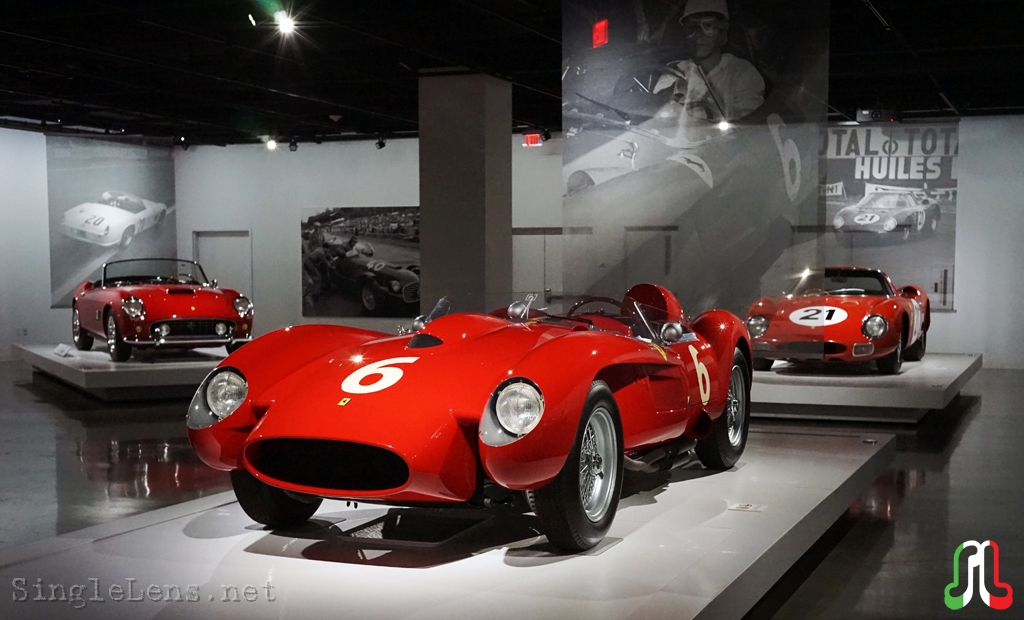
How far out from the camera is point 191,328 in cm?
1016

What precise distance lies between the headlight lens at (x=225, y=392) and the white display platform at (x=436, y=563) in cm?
47

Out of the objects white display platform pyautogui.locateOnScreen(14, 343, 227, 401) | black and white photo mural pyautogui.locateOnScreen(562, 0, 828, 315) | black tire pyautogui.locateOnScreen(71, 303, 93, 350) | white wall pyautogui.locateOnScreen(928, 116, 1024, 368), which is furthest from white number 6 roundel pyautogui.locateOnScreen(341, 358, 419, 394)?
white wall pyautogui.locateOnScreen(928, 116, 1024, 368)

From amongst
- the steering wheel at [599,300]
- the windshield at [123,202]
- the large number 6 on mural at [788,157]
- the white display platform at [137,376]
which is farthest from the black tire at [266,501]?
the windshield at [123,202]

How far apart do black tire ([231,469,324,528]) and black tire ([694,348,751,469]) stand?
6.72 feet

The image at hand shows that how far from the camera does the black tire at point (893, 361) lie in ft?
30.0

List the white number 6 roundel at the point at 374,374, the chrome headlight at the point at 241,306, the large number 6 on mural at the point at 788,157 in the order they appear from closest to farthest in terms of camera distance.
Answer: the white number 6 roundel at the point at 374,374 < the large number 6 on mural at the point at 788,157 < the chrome headlight at the point at 241,306

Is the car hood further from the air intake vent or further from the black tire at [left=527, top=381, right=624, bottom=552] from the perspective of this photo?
the black tire at [left=527, top=381, right=624, bottom=552]

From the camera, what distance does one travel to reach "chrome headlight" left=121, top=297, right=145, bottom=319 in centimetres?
989

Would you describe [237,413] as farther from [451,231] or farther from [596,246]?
[451,231]

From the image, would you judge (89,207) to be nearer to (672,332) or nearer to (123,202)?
(123,202)

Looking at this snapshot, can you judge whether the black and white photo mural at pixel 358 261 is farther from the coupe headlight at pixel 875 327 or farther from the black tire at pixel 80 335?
the coupe headlight at pixel 875 327

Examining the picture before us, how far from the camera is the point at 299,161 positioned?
55.2ft

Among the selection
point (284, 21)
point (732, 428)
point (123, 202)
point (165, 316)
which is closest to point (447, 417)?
point (732, 428)

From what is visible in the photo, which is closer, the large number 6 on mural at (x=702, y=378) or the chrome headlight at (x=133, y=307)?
the large number 6 on mural at (x=702, y=378)
